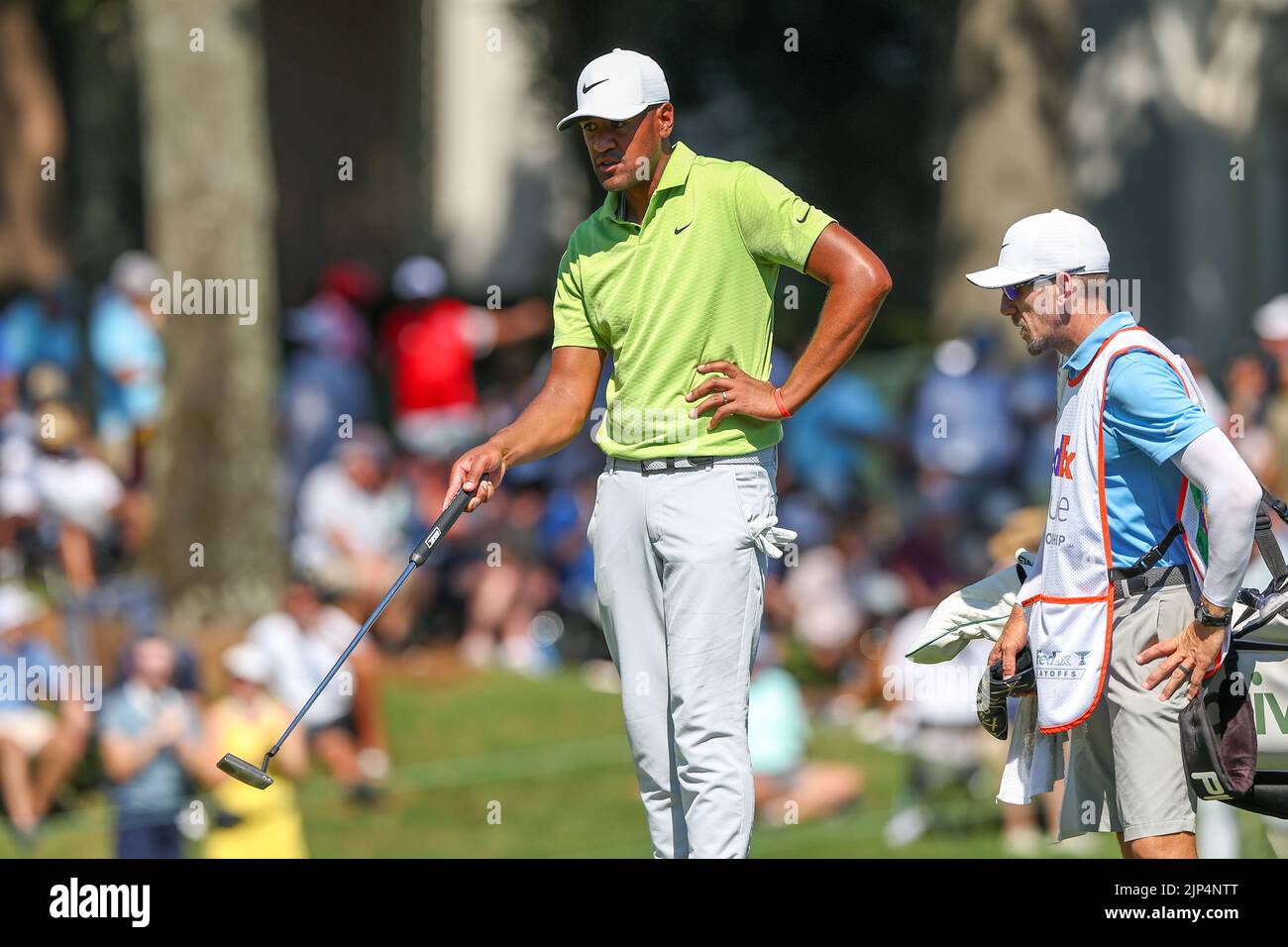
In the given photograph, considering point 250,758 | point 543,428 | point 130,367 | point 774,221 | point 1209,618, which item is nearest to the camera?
point 1209,618

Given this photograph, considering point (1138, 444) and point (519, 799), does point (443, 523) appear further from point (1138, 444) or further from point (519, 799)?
point (519, 799)

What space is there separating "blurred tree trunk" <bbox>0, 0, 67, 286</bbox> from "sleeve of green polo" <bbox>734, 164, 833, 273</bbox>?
65.7 ft

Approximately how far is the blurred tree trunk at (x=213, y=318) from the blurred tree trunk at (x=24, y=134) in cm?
945

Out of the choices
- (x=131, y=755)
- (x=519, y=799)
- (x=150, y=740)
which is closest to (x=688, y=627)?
(x=150, y=740)

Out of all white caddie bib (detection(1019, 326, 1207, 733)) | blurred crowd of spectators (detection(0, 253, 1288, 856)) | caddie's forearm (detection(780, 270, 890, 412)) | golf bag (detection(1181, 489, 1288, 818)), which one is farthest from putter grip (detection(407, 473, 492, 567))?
blurred crowd of spectators (detection(0, 253, 1288, 856))

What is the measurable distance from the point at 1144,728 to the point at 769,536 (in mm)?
1055

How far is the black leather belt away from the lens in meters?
5.00

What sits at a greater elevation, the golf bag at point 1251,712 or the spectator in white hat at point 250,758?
the golf bag at point 1251,712

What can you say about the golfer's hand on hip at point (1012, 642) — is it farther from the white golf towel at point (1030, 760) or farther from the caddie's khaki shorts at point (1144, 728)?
the caddie's khaki shorts at point (1144, 728)

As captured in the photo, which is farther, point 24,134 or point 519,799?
point 24,134

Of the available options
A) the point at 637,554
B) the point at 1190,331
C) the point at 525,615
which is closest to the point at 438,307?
the point at 525,615

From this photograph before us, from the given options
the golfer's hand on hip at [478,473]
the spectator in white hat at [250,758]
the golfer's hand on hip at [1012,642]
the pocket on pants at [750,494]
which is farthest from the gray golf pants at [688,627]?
the spectator in white hat at [250,758]

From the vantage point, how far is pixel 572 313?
568cm

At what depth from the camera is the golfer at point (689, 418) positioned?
5.30 meters
